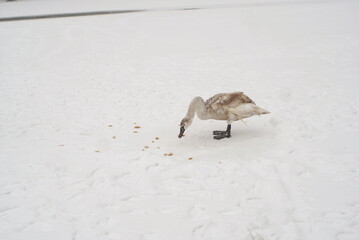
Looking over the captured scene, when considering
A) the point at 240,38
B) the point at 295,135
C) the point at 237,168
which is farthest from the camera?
the point at 240,38

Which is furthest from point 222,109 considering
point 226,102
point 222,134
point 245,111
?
point 222,134

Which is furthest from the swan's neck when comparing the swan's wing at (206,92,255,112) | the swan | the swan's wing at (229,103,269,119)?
the swan's wing at (229,103,269,119)

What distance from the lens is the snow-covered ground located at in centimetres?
463

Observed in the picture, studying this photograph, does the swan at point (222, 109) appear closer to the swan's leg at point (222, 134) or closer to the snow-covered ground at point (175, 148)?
the swan's leg at point (222, 134)

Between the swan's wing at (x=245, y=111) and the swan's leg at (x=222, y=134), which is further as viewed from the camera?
the swan's leg at (x=222, y=134)

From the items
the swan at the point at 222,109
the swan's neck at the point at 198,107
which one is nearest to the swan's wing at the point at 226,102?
the swan at the point at 222,109

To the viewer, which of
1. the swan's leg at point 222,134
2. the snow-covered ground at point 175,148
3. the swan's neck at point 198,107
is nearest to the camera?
the snow-covered ground at point 175,148

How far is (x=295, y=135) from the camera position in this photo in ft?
23.9

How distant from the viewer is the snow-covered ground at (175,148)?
463 cm

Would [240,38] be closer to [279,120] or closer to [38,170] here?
[279,120]

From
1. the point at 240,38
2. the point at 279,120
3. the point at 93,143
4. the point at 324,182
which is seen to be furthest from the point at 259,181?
the point at 240,38

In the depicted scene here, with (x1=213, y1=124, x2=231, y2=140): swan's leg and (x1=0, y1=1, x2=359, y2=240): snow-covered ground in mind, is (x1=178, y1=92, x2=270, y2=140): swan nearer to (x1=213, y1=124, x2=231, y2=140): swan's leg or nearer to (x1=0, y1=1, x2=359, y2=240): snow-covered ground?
(x1=213, y1=124, x2=231, y2=140): swan's leg

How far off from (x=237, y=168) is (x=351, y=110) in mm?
4332

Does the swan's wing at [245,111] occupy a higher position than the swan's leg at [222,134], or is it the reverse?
the swan's wing at [245,111]
